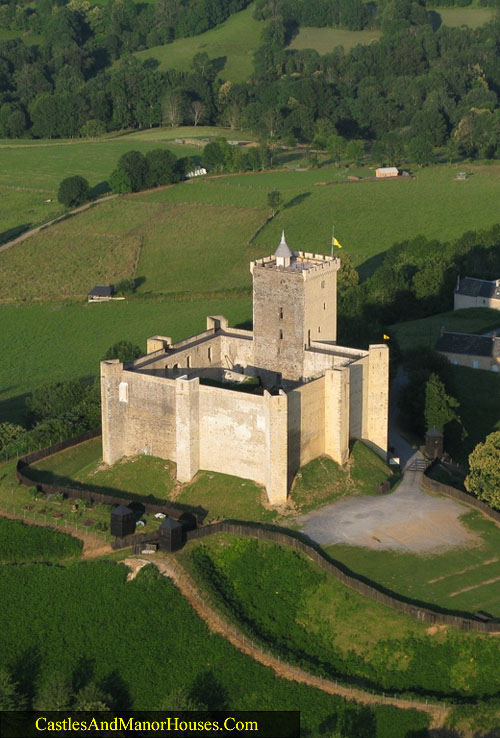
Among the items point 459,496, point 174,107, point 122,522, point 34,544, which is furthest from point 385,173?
point 34,544

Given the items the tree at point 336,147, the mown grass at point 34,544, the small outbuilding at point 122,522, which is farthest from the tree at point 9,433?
the tree at point 336,147

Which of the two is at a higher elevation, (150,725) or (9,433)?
(9,433)

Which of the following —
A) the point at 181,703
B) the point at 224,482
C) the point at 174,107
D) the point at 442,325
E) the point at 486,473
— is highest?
the point at 174,107

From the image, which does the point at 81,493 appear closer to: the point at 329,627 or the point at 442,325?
the point at 329,627

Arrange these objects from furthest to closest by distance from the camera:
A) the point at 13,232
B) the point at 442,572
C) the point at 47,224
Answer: the point at 47,224
the point at 13,232
the point at 442,572

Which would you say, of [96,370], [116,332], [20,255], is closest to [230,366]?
[96,370]

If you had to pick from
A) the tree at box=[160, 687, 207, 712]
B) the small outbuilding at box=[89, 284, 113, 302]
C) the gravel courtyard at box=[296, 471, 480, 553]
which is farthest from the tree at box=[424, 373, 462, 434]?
the small outbuilding at box=[89, 284, 113, 302]

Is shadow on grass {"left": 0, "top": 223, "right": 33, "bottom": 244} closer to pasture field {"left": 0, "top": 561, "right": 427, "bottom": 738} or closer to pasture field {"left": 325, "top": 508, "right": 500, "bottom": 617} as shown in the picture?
pasture field {"left": 0, "top": 561, "right": 427, "bottom": 738}
